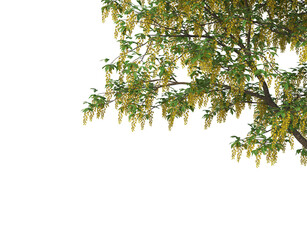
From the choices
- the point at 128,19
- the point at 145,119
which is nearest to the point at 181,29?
the point at 128,19

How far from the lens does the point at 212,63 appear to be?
4.88 m

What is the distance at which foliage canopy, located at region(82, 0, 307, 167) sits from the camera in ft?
15.2

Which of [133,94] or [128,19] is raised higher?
[128,19]

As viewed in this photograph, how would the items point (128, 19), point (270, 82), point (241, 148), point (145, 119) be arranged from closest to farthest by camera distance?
1. point (270, 82)
2. point (128, 19)
3. point (241, 148)
4. point (145, 119)

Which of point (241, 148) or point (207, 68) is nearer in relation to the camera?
point (207, 68)

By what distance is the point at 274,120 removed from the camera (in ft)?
15.4

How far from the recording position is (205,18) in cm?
553

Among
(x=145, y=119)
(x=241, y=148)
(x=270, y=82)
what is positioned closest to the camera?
→ (x=270, y=82)

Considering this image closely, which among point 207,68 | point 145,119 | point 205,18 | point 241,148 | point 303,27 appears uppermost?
point 205,18

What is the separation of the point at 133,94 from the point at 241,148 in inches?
66.3

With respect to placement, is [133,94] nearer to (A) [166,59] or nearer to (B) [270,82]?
(A) [166,59]

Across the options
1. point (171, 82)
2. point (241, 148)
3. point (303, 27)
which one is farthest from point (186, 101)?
point (303, 27)

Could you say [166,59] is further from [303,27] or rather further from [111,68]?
[303,27]

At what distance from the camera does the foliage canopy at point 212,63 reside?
463 centimetres
